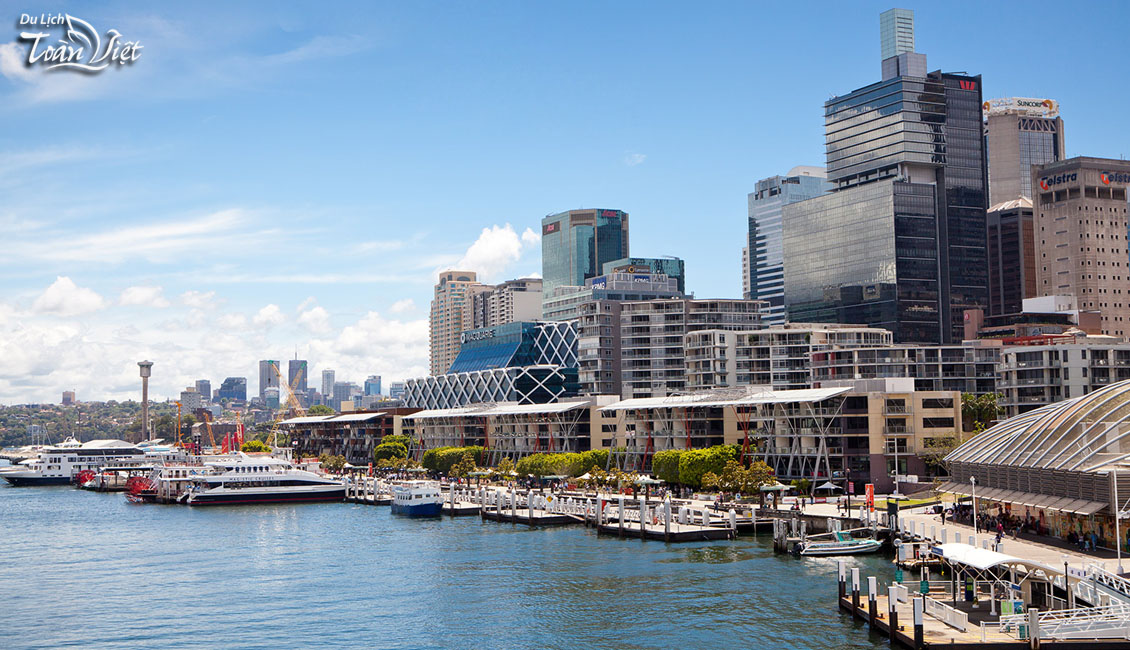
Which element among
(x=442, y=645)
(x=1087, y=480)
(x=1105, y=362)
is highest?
(x=1105, y=362)

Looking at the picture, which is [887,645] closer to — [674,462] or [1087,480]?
[1087,480]

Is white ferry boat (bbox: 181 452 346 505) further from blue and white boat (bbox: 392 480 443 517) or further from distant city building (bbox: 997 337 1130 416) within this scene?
distant city building (bbox: 997 337 1130 416)

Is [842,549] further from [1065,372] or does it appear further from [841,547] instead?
[1065,372]

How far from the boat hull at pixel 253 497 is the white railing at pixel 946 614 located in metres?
138

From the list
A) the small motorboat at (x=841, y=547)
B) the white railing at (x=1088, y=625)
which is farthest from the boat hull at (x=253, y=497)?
the white railing at (x=1088, y=625)

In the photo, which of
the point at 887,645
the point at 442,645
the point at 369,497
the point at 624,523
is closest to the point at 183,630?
the point at 442,645

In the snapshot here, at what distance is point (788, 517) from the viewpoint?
4724 inches

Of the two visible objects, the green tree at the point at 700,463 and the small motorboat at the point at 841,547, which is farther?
the green tree at the point at 700,463

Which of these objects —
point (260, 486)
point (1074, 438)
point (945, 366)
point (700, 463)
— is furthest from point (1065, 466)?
point (260, 486)

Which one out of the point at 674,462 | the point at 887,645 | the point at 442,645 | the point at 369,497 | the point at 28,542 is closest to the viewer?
the point at 887,645

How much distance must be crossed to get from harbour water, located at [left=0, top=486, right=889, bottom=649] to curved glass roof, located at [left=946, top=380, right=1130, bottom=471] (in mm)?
14484

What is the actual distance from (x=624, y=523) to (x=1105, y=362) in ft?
262

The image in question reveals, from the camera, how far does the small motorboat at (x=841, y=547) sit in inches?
4018

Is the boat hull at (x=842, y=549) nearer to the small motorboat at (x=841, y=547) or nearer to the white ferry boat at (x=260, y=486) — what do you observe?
the small motorboat at (x=841, y=547)
